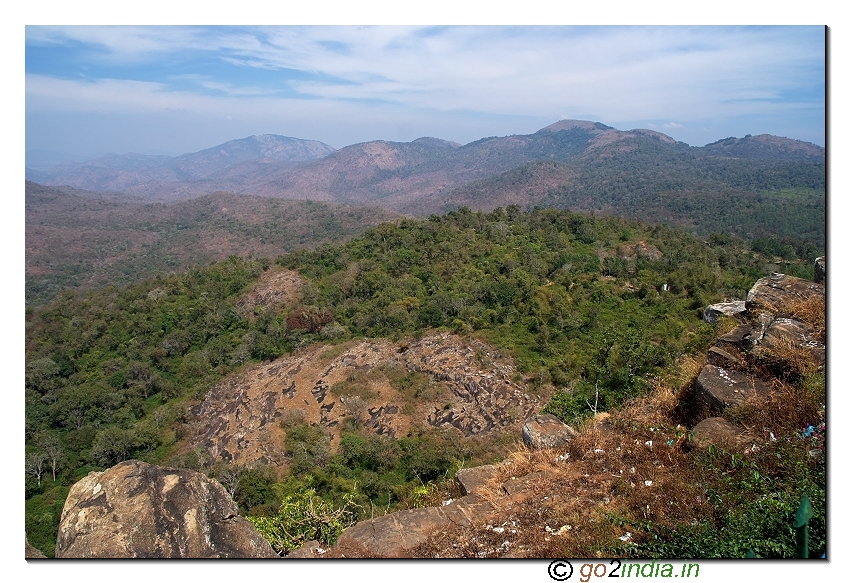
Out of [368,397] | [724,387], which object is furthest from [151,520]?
[368,397]

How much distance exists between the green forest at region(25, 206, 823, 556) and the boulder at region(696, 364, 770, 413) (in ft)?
7.92

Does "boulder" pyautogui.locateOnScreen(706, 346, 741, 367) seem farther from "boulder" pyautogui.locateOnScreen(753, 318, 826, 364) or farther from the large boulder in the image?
the large boulder

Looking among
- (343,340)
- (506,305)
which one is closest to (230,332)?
(343,340)

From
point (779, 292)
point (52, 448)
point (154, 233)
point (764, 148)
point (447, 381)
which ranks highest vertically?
point (764, 148)

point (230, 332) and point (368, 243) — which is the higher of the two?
point (368, 243)

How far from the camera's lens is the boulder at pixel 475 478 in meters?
5.02

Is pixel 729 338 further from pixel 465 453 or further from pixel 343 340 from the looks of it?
pixel 343 340

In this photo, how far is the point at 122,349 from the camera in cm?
2439

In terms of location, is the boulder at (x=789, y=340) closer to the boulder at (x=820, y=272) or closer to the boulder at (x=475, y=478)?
the boulder at (x=820, y=272)

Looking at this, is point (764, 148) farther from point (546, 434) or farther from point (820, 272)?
point (546, 434)

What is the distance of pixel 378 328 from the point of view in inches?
800

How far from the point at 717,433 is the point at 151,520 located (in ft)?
16.8

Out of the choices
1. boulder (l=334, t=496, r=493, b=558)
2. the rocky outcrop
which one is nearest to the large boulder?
boulder (l=334, t=496, r=493, b=558)

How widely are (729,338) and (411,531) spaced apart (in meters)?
4.36
